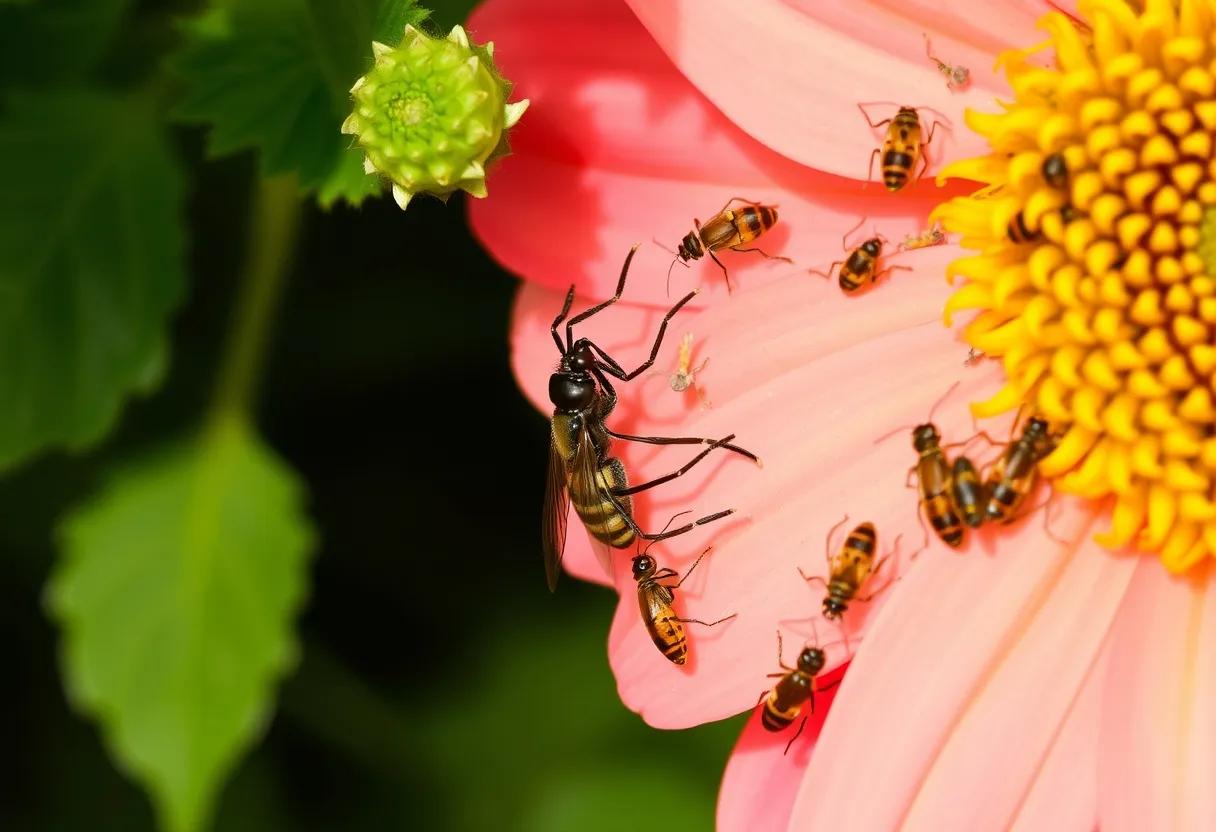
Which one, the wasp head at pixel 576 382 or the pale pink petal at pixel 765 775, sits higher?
the wasp head at pixel 576 382

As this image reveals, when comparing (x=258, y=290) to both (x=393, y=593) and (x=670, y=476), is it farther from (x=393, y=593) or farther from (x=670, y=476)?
(x=670, y=476)

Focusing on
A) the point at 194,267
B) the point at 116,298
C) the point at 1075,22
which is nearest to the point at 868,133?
the point at 1075,22

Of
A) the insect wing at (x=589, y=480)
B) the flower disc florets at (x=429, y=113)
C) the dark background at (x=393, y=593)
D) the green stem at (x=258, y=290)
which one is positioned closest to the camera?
the flower disc florets at (x=429, y=113)

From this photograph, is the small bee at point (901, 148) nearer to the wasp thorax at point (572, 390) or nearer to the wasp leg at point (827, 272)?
the wasp leg at point (827, 272)

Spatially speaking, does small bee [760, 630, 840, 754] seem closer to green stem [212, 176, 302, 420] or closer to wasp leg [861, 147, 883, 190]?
wasp leg [861, 147, 883, 190]

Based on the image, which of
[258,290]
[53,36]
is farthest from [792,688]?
[53,36]

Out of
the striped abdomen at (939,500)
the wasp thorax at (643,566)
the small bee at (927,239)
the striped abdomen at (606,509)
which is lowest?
the wasp thorax at (643,566)

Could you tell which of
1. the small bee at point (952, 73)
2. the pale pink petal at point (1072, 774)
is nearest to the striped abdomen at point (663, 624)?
the pale pink petal at point (1072, 774)
